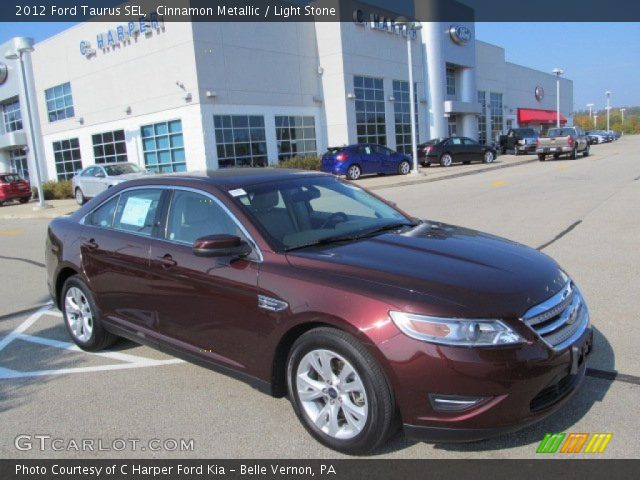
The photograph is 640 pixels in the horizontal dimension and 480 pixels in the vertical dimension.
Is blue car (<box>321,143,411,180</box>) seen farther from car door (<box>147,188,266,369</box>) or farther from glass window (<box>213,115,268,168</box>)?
car door (<box>147,188,266,369</box>)

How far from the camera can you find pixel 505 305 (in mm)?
2938

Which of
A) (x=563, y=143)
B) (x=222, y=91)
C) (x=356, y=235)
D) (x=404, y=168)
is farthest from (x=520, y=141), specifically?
(x=356, y=235)

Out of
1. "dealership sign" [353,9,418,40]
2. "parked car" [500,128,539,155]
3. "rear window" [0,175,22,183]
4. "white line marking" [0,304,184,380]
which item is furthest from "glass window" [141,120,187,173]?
"parked car" [500,128,539,155]

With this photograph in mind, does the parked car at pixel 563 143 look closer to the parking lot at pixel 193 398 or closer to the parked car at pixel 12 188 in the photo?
the parking lot at pixel 193 398

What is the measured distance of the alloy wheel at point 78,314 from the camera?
499 cm

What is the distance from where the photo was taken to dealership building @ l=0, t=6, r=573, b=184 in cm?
2683

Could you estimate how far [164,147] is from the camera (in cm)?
2833

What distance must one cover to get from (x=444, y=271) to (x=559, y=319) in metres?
0.69

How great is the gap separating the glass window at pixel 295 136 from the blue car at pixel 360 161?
18.5 ft

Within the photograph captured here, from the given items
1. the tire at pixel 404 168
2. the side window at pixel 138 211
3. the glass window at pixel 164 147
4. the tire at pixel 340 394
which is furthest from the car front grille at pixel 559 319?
the glass window at pixel 164 147

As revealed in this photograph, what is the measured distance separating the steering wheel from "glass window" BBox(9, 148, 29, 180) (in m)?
43.5

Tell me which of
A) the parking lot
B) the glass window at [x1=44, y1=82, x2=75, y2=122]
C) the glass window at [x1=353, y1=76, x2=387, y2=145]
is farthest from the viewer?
the glass window at [x1=44, y1=82, x2=75, y2=122]

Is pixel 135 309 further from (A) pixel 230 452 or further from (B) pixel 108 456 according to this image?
(A) pixel 230 452

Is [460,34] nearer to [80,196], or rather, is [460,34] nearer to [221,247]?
[80,196]
